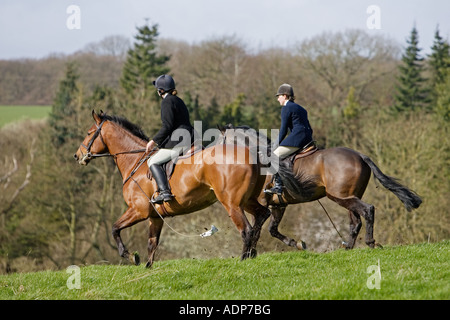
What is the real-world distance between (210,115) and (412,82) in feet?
56.8

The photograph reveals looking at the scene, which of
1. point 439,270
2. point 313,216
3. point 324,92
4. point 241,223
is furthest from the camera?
point 324,92

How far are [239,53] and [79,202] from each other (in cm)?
2681

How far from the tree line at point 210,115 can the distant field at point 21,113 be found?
882 mm

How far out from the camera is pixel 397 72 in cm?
5197

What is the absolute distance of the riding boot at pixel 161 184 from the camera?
33.6 ft

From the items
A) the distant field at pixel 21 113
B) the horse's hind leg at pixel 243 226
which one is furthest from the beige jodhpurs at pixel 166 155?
the distant field at pixel 21 113

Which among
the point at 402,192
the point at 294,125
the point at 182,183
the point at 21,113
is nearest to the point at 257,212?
the point at 182,183

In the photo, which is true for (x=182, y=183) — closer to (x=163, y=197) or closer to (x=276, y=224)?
(x=163, y=197)

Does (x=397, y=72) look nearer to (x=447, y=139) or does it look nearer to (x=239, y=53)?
(x=239, y=53)

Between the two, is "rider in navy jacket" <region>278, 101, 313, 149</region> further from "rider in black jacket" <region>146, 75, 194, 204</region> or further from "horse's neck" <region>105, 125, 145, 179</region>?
"horse's neck" <region>105, 125, 145, 179</region>

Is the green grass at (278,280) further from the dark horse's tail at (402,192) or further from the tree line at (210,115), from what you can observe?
the tree line at (210,115)

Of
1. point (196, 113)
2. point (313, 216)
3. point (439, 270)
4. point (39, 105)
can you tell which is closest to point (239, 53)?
point (196, 113)

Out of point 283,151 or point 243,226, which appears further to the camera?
point 283,151

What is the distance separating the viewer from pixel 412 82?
157 ft
